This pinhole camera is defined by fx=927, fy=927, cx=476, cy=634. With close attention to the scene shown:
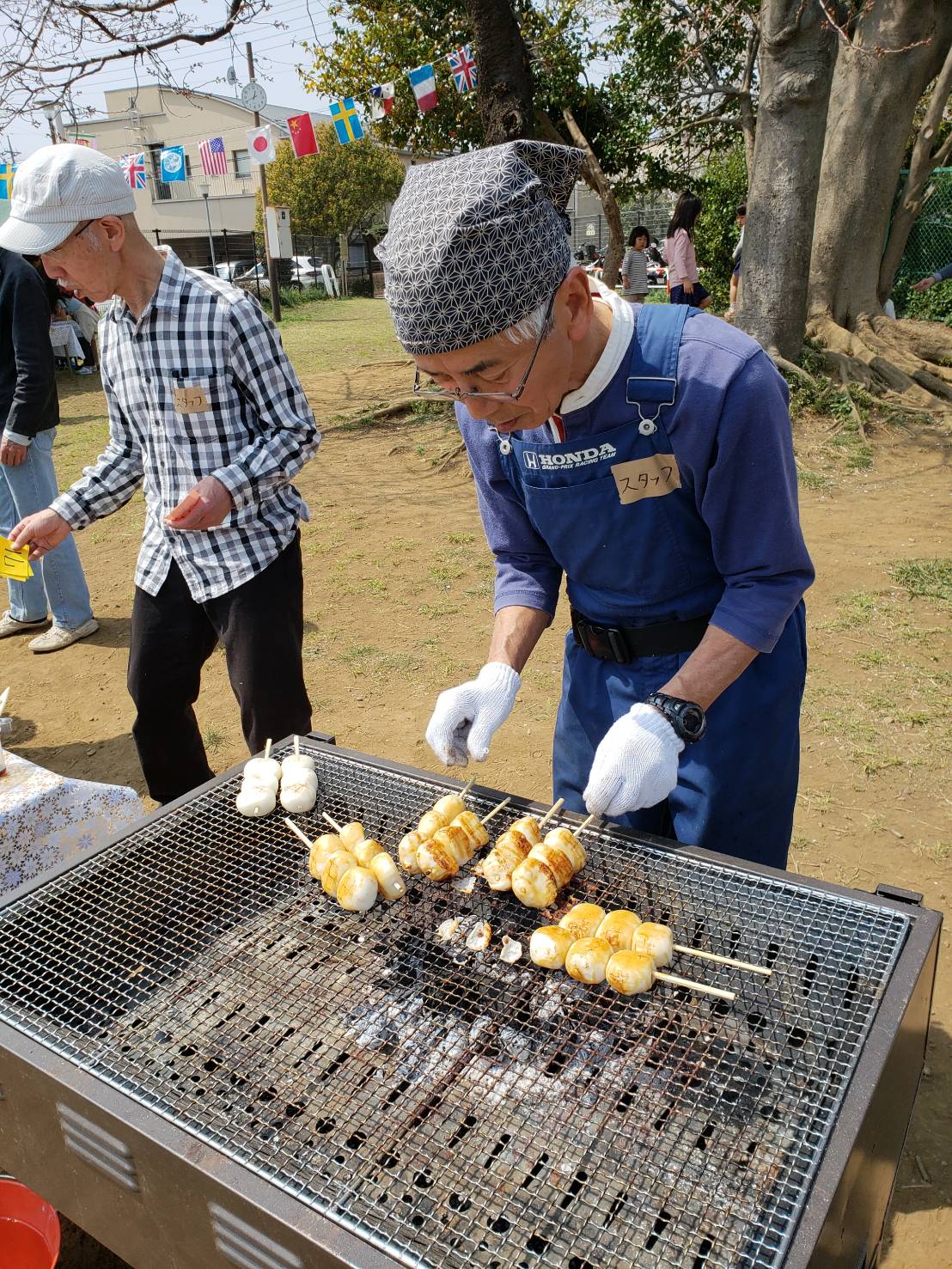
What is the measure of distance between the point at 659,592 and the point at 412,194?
0.98 m

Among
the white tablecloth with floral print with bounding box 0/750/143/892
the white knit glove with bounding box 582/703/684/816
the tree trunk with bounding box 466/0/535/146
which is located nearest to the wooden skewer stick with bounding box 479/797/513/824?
the white knit glove with bounding box 582/703/684/816

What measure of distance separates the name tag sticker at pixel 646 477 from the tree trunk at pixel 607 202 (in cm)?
1200

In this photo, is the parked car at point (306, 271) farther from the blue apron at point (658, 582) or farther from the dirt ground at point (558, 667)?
the blue apron at point (658, 582)

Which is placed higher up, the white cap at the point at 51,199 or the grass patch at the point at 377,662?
the white cap at the point at 51,199

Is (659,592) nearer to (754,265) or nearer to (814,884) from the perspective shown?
(814,884)

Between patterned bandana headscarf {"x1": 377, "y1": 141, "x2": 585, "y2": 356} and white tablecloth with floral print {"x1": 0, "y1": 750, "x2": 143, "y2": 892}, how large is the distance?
1.81m

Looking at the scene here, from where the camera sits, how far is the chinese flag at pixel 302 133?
43.8 ft

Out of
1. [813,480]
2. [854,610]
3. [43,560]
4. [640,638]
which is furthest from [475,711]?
[813,480]

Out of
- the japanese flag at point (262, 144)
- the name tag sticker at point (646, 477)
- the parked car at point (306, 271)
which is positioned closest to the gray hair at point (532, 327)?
the name tag sticker at point (646, 477)

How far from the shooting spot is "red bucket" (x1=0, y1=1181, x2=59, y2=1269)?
2.40 meters

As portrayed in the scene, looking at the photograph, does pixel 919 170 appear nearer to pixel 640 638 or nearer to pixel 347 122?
pixel 347 122

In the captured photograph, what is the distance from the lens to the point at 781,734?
216 cm

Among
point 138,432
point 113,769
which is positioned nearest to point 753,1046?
point 138,432

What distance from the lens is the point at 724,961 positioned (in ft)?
5.28
